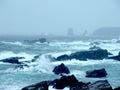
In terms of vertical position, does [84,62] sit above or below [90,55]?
below

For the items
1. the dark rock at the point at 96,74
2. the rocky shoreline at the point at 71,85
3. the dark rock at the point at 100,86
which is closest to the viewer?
the dark rock at the point at 100,86

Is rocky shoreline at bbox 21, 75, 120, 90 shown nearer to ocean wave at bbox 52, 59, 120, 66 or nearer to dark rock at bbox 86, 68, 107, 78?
dark rock at bbox 86, 68, 107, 78

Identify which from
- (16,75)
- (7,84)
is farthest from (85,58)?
(7,84)

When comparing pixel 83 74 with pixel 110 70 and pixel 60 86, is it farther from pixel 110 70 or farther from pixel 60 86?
pixel 60 86

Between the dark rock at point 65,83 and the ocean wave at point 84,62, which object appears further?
the ocean wave at point 84,62

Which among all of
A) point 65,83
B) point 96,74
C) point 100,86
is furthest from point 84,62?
point 100,86

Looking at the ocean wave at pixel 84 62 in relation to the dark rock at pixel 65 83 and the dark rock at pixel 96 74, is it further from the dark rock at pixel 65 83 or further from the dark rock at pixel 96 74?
the dark rock at pixel 65 83

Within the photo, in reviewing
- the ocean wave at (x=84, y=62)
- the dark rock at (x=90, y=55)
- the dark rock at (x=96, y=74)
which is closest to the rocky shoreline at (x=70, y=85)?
the dark rock at (x=96, y=74)

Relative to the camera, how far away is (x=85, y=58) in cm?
6412

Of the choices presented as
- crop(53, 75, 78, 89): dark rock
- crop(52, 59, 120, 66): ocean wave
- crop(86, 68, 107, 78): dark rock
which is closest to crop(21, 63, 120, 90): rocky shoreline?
crop(53, 75, 78, 89): dark rock

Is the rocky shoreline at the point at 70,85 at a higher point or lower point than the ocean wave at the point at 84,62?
higher

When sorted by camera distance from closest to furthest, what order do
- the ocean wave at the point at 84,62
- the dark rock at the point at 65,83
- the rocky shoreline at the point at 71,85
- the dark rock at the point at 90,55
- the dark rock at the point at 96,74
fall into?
the rocky shoreline at the point at 71,85 → the dark rock at the point at 65,83 → the dark rock at the point at 96,74 → the ocean wave at the point at 84,62 → the dark rock at the point at 90,55

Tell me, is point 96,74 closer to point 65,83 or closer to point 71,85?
point 65,83

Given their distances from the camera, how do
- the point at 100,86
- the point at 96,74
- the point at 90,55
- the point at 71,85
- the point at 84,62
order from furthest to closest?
the point at 90,55 → the point at 84,62 → the point at 96,74 → the point at 71,85 → the point at 100,86
